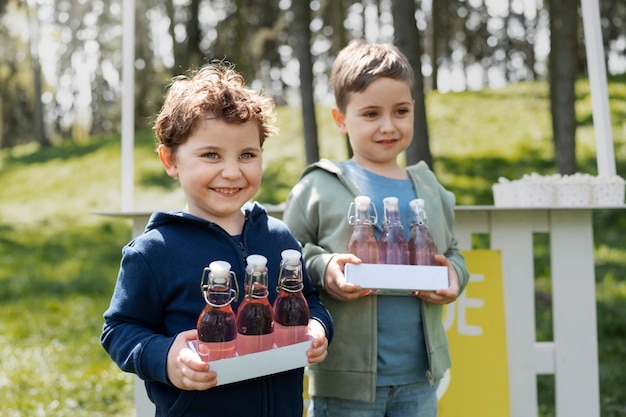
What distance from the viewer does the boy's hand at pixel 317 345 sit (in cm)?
166

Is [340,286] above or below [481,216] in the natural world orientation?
below

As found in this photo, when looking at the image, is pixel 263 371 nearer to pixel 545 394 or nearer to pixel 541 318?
pixel 545 394

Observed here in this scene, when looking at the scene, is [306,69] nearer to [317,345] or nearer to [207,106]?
[207,106]

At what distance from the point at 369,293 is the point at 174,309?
0.67 meters

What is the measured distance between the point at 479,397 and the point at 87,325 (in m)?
4.09

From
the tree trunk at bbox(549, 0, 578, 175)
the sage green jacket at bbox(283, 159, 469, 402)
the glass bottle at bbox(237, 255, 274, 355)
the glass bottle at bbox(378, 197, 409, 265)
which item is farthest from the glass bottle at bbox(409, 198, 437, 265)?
the tree trunk at bbox(549, 0, 578, 175)

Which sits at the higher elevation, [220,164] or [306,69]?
[306,69]

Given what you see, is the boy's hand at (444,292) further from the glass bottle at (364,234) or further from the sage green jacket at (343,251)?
the glass bottle at (364,234)

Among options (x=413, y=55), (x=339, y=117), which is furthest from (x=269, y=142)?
(x=339, y=117)

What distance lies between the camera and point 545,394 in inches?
156

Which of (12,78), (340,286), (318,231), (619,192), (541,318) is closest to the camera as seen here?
(340,286)

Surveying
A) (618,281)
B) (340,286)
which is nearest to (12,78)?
(618,281)

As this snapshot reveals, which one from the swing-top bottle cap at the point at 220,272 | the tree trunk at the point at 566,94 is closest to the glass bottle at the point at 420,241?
the swing-top bottle cap at the point at 220,272

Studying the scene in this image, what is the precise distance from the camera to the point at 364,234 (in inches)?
79.0
